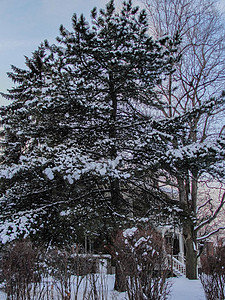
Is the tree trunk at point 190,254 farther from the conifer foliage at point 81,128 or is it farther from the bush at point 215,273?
the bush at point 215,273

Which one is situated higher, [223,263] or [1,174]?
[1,174]

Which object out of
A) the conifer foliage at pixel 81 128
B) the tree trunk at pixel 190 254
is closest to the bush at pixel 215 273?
the conifer foliage at pixel 81 128

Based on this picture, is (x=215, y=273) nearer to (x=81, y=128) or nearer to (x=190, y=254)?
(x=81, y=128)

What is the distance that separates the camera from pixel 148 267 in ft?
12.2

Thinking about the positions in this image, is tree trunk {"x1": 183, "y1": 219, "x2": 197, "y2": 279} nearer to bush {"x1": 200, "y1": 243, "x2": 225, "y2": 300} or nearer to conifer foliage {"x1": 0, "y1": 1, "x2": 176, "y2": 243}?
conifer foliage {"x1": 0, "y1": 1, "x2": 176, "y2": 243}

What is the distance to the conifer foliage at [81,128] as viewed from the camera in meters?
6.23

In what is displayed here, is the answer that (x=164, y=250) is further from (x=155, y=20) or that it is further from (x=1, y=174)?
(x=155, y=20)

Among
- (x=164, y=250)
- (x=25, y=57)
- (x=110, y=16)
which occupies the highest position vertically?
(x=25, y=57)

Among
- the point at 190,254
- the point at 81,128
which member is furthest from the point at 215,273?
the point at 190,254

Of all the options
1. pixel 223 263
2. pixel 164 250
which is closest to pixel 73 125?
pixel 164 250

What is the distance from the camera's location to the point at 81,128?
7.96 m

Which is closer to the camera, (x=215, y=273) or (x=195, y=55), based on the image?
(x=215, y=273)

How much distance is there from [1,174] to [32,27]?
5.66 metres

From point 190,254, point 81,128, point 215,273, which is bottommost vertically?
point 190,254
